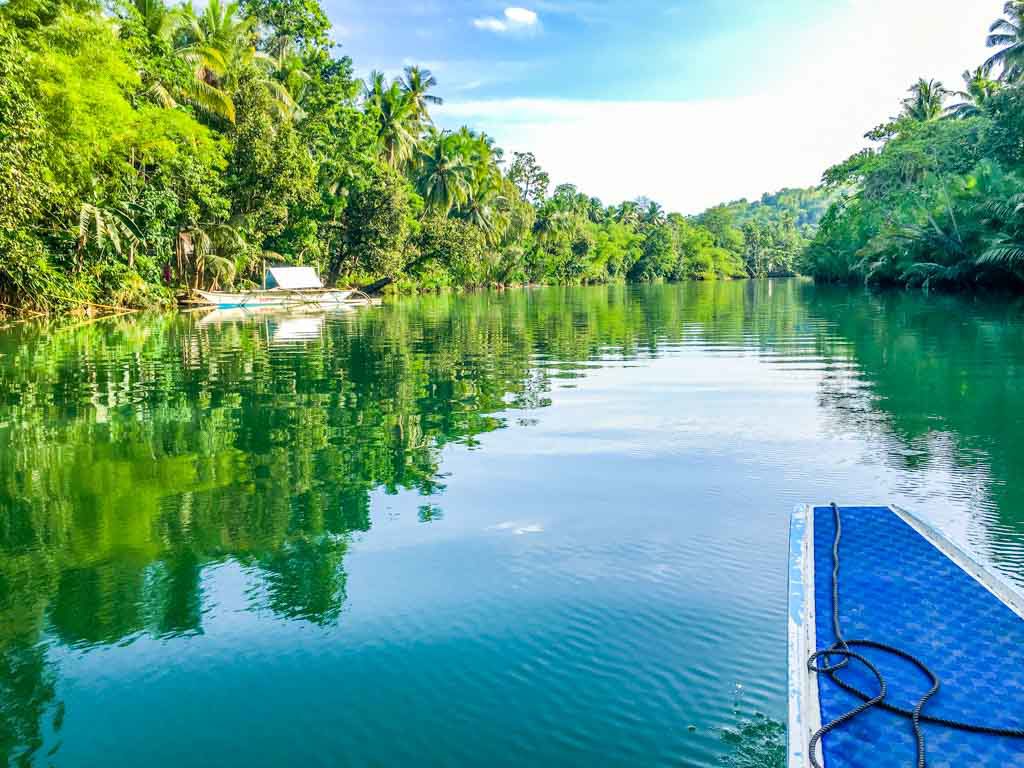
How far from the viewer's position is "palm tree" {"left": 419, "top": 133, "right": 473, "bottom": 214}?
180 ft

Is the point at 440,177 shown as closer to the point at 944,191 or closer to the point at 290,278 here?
the point at 290,278

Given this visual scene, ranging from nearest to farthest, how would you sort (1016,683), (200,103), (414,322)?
(1016,683)
(414,322)
(200,103)

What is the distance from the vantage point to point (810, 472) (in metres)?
6.60

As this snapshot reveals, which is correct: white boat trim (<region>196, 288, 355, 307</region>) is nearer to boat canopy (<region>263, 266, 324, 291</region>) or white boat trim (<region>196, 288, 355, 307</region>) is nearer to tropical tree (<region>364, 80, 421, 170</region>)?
boat canopy (<region>263, 266, 324, 291</region>)

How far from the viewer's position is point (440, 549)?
16.4 ft

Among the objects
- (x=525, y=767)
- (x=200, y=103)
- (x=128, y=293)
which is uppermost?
(x=200, y=103)

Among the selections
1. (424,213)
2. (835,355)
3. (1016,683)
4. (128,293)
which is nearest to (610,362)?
(835,355)

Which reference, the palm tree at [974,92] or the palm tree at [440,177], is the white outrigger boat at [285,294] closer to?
the palm tree at [440,177]

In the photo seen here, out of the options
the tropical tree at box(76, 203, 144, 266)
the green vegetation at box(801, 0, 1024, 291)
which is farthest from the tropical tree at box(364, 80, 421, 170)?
the green vegetation at box(801, 0, 1024, 291)

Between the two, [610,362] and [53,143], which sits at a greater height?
[53,143]

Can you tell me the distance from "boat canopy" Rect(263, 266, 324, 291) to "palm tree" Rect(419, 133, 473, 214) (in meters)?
19.3

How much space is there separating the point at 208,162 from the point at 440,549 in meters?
30.0

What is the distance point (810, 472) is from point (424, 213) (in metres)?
50.9

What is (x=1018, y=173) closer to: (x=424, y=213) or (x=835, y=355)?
(x=835, y=355)
